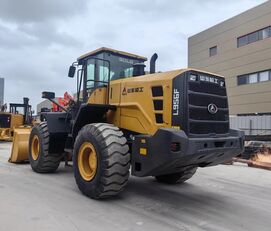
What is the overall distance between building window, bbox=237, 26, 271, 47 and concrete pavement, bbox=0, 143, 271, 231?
2966 centimetres

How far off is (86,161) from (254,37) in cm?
3402

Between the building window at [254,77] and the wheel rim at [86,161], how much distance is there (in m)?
31.3

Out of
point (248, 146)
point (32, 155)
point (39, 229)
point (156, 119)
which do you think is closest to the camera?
point (39, 229)

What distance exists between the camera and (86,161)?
7297 millimetres

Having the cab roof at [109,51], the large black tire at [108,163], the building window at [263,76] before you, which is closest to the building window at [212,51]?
the building window at [263,76]

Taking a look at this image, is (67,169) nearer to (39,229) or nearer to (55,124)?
(55,124)

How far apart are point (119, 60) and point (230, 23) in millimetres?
34702

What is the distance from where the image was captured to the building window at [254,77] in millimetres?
35625

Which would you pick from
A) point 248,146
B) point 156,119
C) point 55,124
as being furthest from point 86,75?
point 248,146

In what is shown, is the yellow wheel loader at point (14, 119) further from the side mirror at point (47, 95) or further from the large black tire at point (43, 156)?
the side mirror at point (47, 95)

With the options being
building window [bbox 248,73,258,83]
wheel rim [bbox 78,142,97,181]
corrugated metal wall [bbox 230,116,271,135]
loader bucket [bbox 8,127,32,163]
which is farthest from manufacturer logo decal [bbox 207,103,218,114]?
building window [bbox 248,73,258,83]

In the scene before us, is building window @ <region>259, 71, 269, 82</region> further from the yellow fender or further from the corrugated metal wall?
the yellow fender

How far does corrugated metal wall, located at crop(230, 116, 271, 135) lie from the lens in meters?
31.1

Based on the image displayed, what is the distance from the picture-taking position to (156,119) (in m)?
6.59
